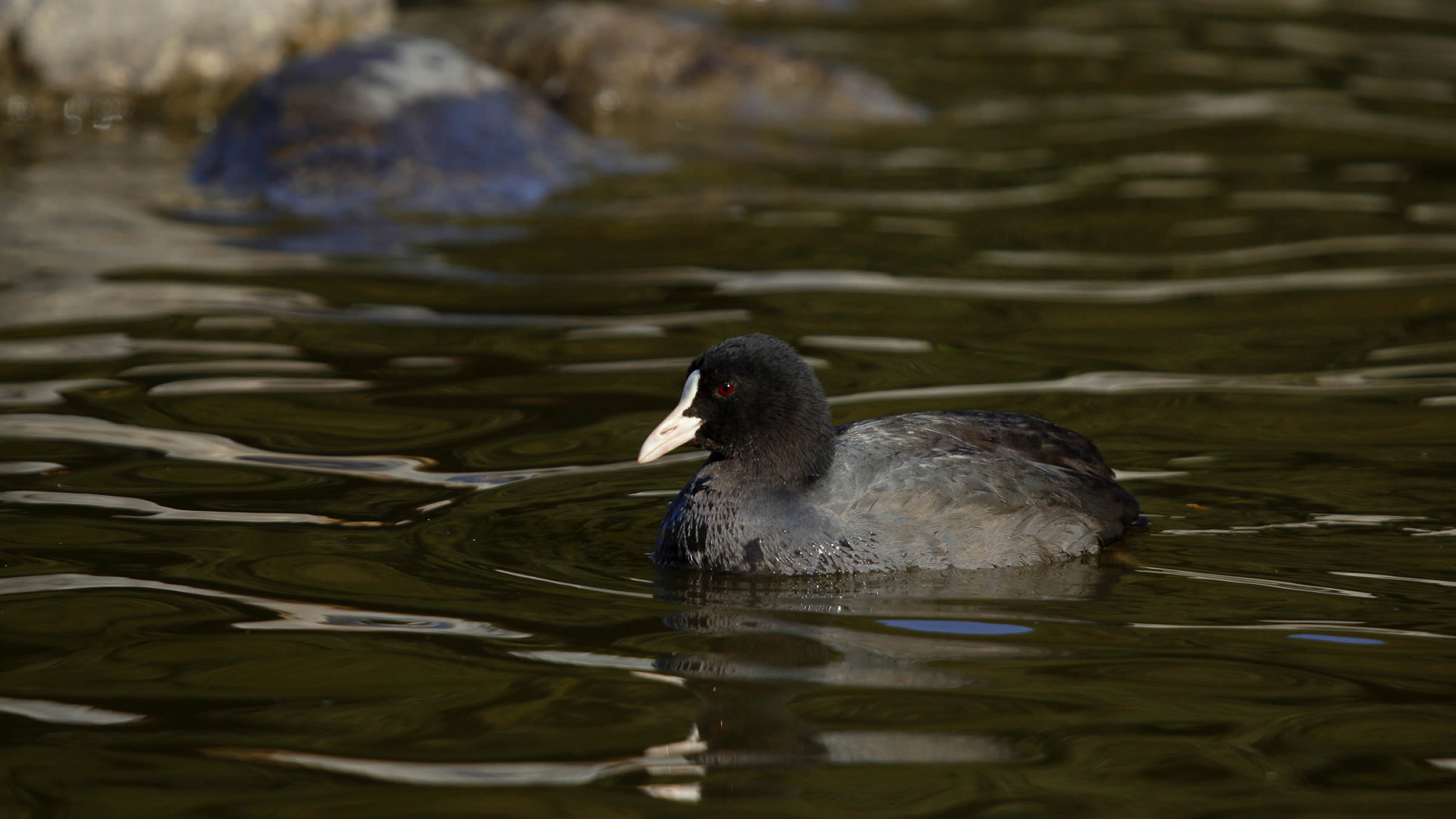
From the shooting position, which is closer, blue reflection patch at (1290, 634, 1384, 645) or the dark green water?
the dark green water

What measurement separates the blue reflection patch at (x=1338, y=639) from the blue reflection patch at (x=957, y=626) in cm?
79

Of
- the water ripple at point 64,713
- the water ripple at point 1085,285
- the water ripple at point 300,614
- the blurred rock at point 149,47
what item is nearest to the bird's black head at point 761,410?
the water ripple at point 300,614

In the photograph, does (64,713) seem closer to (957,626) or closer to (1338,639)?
(957,626)

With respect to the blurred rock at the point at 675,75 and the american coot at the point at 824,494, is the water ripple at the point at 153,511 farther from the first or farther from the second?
the blurred rock at the point at 675,75

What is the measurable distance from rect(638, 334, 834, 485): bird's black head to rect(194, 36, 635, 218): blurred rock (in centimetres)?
561

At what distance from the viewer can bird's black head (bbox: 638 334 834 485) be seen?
19.9 ft

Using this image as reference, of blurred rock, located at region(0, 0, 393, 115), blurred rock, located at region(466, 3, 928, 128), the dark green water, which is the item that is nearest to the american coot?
the dark green water

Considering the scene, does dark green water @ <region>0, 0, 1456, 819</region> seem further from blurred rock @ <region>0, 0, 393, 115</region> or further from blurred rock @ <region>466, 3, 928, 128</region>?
blurred rock @ <region>0, 0, 393, 115</region>

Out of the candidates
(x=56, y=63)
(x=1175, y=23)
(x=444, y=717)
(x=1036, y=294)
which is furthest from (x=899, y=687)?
(x=1175, y=23)

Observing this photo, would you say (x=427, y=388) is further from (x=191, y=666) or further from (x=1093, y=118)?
(x=1093, y=118)

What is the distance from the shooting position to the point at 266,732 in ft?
15.2

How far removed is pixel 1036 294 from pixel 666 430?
4095 mm

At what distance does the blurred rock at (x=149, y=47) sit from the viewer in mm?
14391

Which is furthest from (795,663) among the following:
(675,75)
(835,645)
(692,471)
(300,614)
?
(675,75)
